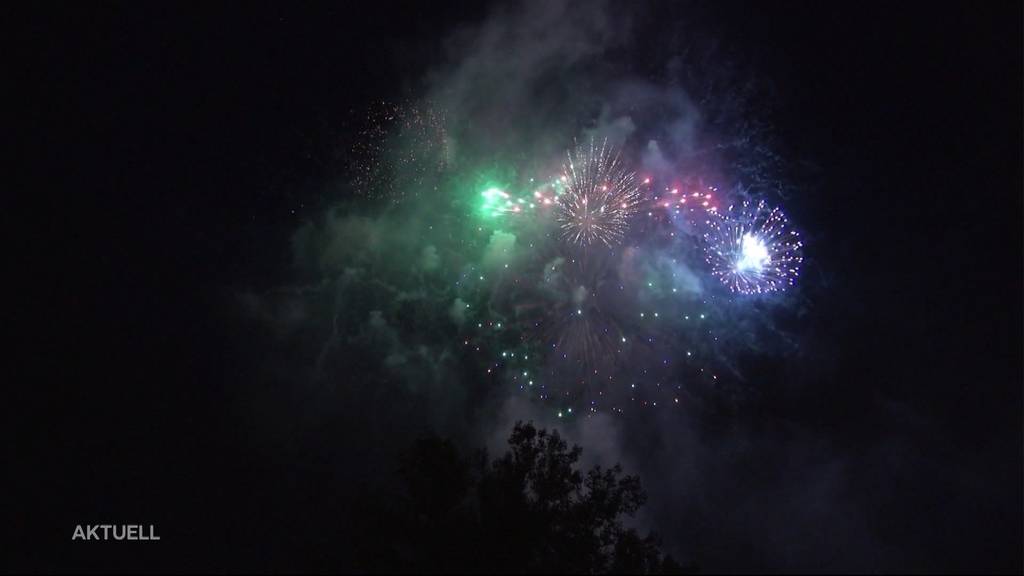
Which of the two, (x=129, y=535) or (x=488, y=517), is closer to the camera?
(x=488, y=517)

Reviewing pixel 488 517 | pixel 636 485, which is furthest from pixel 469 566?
pixel 636 485

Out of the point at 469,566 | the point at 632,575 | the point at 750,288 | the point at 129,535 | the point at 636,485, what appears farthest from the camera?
the point at 129,535

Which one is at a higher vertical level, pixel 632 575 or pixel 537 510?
pixel 537 510

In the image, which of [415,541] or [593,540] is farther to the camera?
[593,540]

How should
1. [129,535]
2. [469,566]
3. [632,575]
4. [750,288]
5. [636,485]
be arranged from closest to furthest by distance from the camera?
[469,566], [632,575], [636,485], [750,288], [129,535]

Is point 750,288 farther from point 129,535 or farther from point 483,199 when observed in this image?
point 129,535

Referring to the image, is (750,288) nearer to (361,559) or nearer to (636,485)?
(636,485)

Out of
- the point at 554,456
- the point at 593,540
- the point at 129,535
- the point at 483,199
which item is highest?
the point at 483,199

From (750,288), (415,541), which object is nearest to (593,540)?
(415,541)

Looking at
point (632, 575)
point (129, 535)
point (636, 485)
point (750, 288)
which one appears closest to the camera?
point (632, 575)
